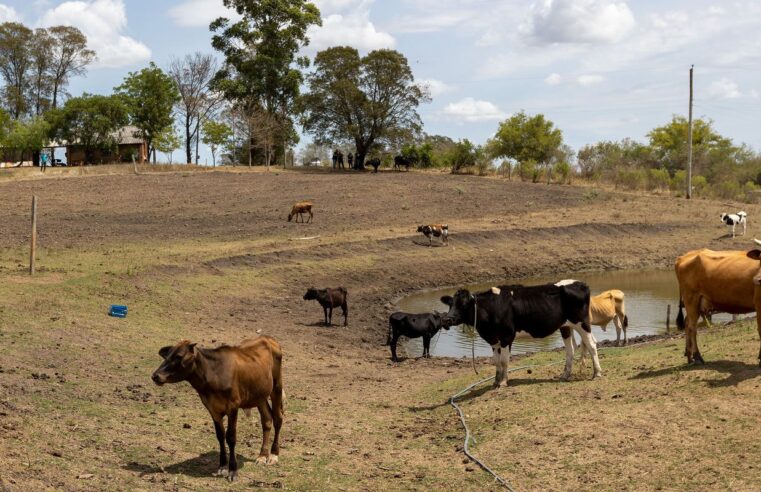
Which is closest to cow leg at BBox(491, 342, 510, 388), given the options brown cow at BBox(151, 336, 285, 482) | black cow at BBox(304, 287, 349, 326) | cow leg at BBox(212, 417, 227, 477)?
brown cow at BBox(151, 336, 285, 482)

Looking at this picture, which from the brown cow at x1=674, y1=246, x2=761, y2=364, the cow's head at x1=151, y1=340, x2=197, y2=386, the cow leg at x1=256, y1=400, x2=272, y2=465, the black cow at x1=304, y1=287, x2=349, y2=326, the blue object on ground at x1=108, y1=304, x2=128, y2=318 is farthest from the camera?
the black cow at x1=304, y1=287, x2=349, y2=326

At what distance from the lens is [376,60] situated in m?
64.9

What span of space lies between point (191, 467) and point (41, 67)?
8420cm

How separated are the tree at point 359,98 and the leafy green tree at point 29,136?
2126 cm

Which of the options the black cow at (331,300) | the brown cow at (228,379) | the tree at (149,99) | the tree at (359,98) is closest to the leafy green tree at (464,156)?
the tree at (359,98)

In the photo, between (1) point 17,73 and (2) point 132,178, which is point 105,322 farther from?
(1) point 17,73

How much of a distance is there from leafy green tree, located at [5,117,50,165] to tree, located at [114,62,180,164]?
21.9 feet

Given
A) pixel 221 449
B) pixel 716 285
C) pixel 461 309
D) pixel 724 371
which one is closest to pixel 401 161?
pixel 461 309

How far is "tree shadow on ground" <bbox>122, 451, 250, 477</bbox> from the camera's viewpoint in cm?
1005

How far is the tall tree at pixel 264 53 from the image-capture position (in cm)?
7031

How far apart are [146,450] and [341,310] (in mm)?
15710

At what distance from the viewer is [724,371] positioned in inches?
495

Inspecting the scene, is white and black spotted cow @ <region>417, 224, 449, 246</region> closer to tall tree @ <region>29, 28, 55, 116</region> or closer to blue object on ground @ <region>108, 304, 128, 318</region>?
blue object on ground @ <region>108, 304, 128, 318</region>

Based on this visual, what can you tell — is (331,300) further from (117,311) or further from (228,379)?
(228,379)
